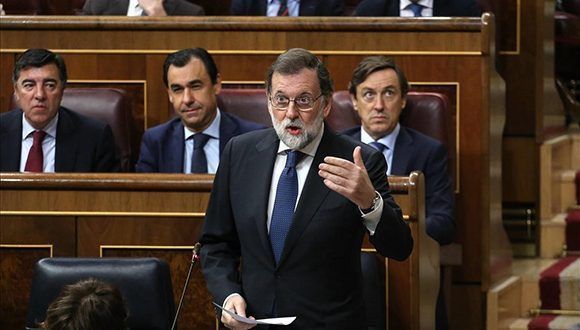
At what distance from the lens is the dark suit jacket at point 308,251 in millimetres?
1762

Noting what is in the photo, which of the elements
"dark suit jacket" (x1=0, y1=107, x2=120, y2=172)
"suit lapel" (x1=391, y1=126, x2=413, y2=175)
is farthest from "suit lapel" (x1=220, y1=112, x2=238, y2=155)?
"suit lapel" (x1=391, y1=126, x2=413, y2=175)

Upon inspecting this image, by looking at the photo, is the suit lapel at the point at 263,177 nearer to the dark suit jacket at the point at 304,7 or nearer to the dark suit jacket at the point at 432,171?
the dark suit jacket at the point at 432,171

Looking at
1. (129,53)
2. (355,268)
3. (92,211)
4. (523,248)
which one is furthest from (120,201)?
(523,248)

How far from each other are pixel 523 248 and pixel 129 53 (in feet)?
3.34

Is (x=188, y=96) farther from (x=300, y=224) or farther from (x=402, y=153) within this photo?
(x=300, y=224)

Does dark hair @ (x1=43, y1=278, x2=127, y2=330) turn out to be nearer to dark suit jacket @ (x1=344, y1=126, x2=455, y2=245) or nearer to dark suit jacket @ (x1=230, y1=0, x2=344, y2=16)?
dark suit jacket @ (x1=344, y1=126, x2=455, y2=245)

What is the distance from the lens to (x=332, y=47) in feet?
9.48

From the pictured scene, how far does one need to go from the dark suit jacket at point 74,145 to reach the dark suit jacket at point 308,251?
92 cm

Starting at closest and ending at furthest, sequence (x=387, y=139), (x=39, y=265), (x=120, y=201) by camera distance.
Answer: (x=39, y=265), (x=120, y=201), (x=387, y=139)

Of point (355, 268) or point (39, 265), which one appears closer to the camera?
point (355, 268)

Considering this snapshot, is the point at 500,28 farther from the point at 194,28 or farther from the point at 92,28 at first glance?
the point at 92,28

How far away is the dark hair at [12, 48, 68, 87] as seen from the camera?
2.73 metres

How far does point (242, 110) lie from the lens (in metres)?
2.84

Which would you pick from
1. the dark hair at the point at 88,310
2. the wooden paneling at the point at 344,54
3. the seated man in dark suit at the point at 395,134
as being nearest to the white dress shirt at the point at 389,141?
the seated man in dark suit at the point at 395,134
